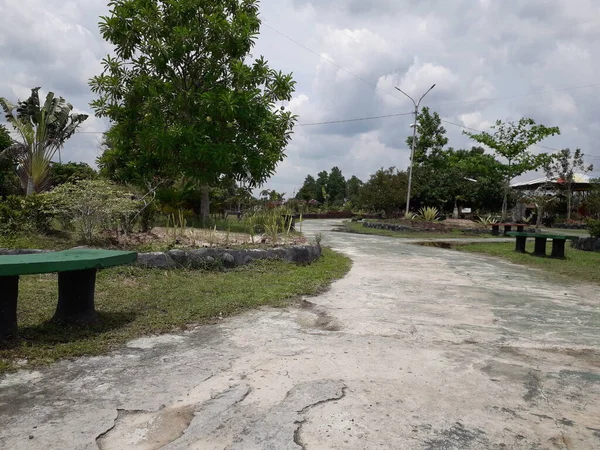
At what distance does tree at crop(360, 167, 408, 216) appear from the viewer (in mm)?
28797

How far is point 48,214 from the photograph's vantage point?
28.3 ft

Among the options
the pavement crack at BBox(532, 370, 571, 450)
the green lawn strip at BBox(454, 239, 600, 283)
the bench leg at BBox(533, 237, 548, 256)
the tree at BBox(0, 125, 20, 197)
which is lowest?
the pavement crack at BBox(532, 370, 571, 450)

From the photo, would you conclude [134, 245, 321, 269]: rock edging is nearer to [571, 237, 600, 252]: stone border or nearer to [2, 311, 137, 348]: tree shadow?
[2, 311, 137, 348]: tree shadow

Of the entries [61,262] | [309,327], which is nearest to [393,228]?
[309,327]

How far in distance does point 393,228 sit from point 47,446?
2151cm

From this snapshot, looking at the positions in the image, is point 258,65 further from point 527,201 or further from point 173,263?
point 527,201

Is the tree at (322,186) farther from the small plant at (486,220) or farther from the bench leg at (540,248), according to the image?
the bench leg at (540,248)

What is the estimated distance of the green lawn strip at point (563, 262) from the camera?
31.6 ft

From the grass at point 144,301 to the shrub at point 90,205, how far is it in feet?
4.43

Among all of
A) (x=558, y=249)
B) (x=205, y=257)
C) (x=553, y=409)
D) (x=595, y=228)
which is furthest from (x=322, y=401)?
(x=595, y=228)

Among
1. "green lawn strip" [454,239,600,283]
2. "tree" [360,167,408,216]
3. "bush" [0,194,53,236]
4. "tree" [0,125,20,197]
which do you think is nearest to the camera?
"bush" [0,194,53,236]

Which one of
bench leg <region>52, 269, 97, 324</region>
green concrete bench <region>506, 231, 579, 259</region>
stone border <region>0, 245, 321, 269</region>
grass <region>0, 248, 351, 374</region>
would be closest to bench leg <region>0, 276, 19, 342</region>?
grass <region>0, 248, 351, 374</region>

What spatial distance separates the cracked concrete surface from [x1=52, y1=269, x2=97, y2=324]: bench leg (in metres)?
0.75

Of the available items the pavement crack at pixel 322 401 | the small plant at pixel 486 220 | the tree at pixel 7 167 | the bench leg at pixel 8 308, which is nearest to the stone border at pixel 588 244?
the small plant at pixel 486 220
